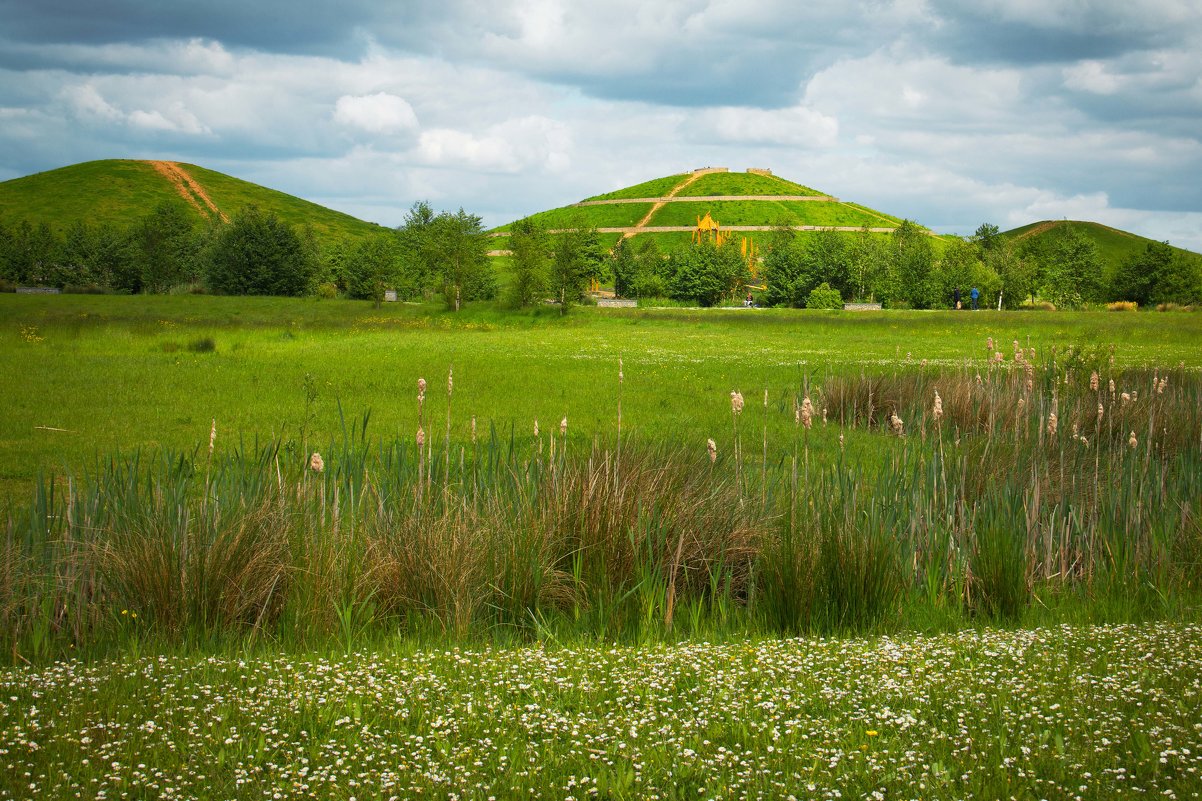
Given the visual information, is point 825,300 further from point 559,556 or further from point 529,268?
point 559,556

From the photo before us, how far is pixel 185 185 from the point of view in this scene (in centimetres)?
16188

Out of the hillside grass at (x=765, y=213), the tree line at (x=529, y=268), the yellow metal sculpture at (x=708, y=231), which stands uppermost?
the hillside grass at (x=765, y=213)

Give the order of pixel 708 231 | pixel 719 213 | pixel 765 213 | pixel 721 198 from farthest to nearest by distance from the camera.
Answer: pixel 721 198
pixel 719 213
pixel 765 213
pixel 708 231

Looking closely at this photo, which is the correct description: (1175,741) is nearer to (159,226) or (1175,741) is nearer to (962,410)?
(962,410)

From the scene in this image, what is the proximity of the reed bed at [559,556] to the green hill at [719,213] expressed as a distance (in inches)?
5776

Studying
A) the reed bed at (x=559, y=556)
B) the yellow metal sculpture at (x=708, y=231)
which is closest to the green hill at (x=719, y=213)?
the yellow metal sculpture at (x=708, y=231)

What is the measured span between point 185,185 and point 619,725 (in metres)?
178

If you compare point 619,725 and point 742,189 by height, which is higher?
point 742,189

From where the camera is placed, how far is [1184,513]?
7.89 meters

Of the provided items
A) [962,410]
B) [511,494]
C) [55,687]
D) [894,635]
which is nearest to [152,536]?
[55,687]

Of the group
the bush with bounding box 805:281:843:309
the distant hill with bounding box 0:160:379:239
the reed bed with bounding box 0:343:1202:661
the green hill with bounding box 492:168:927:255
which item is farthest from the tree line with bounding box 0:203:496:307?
the green hill with bounding box 492:168:927:255

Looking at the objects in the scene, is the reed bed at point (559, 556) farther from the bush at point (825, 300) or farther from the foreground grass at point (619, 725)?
the bush at point (825, 300)

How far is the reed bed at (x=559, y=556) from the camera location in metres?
6.07

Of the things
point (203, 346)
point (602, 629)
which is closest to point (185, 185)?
point (203, 346)
